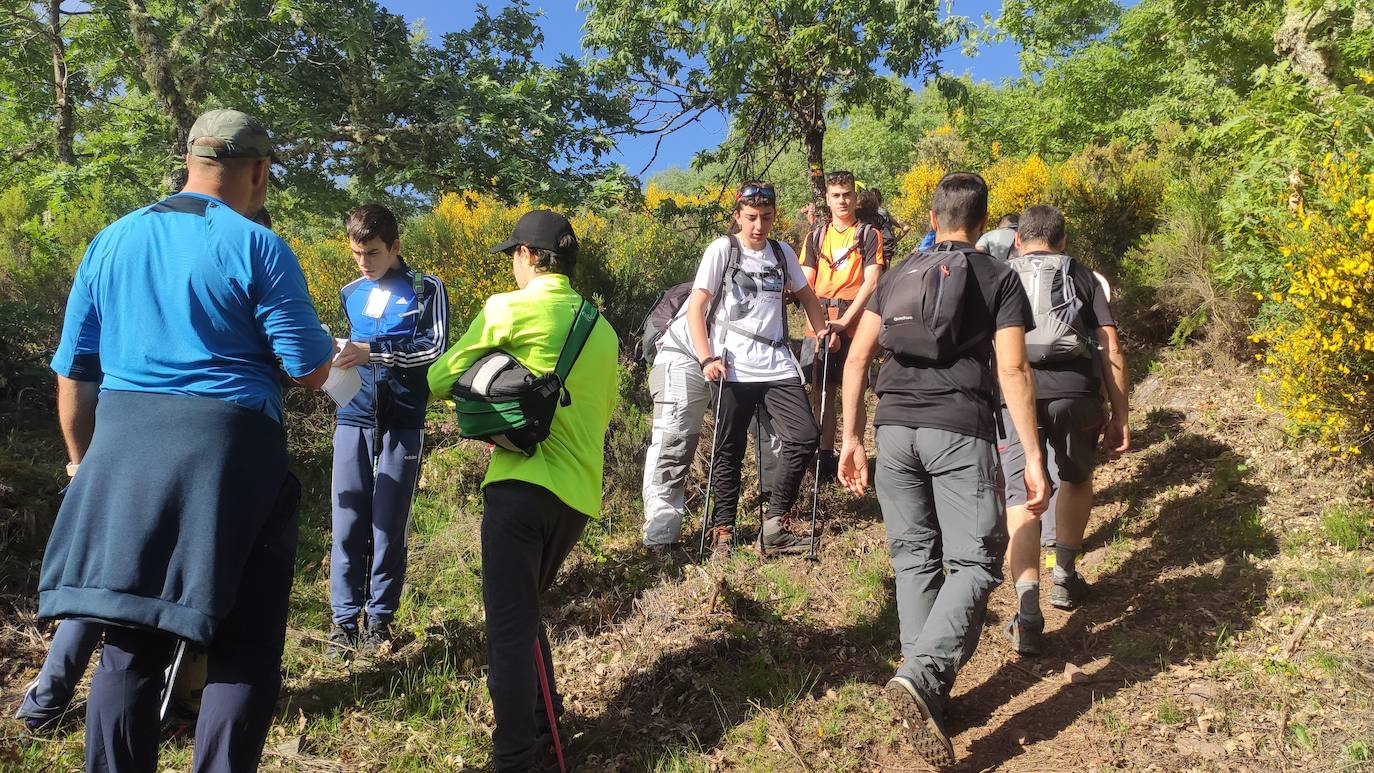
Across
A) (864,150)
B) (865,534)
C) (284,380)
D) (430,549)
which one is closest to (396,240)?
(284,380)

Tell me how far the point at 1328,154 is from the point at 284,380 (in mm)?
5795

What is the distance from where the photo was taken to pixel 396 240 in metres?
3.93

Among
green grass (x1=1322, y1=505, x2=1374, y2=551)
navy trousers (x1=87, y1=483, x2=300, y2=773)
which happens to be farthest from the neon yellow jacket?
green grass (x1=1322, y1=505, x2=1374, y2=551)

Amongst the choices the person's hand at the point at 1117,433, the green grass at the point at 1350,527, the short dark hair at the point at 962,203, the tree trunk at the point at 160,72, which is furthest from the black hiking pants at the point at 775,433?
the tree trunk at the point at 160,72

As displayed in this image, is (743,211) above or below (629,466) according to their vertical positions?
above

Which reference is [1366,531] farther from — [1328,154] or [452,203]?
[452,203]

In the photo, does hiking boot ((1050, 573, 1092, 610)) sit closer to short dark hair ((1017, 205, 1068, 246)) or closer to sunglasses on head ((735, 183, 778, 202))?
short dark hair ((1017, 205, 1068, 246))

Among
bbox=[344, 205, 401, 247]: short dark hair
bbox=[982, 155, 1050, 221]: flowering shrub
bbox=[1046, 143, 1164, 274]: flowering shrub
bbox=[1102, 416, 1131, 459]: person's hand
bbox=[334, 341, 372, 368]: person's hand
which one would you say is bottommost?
bbox=[1102, 416, 1131, 459]: person's hand

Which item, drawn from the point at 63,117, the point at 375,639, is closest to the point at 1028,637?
the point at 375,639

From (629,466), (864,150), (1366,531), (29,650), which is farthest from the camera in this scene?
(864,150)

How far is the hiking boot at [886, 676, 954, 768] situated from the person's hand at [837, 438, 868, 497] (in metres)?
0.78

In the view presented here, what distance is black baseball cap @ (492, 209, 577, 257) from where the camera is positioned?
2891 millimetres

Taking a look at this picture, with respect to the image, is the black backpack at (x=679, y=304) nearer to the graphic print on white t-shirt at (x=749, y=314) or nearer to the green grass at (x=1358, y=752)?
the graphic print on white t-shirt at (x=749, y=314)

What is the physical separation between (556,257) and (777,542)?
8.80ft
